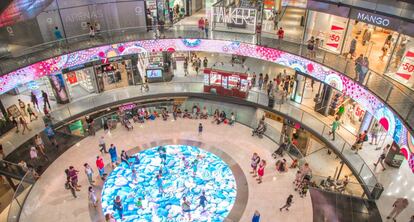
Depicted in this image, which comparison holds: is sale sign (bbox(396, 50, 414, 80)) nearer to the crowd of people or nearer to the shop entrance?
the shop entrance

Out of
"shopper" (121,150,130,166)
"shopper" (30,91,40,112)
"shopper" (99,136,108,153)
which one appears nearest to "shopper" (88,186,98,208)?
"shopper" (121,150,130,166)

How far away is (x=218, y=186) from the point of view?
16672 mm

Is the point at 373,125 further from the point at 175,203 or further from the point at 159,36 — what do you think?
the point at 159,36

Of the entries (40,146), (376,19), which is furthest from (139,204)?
(376,19)

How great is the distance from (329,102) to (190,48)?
10902 millimetres

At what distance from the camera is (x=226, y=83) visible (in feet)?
75.0

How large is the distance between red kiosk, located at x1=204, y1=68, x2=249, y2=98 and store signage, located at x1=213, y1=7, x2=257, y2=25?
12.1 ft

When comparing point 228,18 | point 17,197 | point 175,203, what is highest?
point 228,18

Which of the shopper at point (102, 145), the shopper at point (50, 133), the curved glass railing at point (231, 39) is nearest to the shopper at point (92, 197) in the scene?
the shopper at point (102, 145)

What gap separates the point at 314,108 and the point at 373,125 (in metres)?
4.41

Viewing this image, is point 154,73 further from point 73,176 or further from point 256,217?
point 256,217

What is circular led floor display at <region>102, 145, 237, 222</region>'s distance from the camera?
15195 mm

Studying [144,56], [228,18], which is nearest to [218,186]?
[228,18]

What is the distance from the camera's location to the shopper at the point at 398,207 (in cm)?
1364
